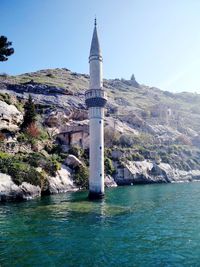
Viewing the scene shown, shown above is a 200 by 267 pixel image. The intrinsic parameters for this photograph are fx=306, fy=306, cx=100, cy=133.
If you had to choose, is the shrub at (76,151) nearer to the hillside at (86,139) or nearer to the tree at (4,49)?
the hillside at (86,139)

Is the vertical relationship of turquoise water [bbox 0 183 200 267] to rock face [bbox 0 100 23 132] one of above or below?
below

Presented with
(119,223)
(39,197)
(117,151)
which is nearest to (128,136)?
(117,151)

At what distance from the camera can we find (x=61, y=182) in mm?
59094

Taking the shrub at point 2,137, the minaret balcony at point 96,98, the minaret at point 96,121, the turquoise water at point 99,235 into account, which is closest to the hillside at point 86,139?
the shrub at point 2,137

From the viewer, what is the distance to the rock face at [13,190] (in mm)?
44184

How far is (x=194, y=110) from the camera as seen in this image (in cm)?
19875

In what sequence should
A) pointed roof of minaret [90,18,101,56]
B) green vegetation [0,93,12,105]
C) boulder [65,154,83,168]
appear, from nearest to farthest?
1. pointed roof of minaret [90,18,101,56]
2. boulder [65,154,83,168]
3. green vegetation [0,93,12,105]

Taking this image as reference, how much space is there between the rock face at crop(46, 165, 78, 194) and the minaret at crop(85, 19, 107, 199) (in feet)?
32.5

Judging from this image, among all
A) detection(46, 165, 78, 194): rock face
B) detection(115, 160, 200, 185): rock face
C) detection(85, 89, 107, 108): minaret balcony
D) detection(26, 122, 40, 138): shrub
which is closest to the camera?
detection(85, 89, 107, 108): minaret balcony

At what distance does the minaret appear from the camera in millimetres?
47969

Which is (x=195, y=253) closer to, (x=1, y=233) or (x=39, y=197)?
(x=1, y=233)

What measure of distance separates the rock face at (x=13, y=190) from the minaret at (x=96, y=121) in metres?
9.66

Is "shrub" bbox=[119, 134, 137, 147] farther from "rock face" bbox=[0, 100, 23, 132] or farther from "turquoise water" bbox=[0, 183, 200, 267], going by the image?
"turquoise water" bbox=[0, 183, 200, 267]

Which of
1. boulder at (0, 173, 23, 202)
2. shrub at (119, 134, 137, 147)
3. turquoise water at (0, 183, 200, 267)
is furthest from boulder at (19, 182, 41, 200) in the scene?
shrub at (119, 134, 137, 147)
